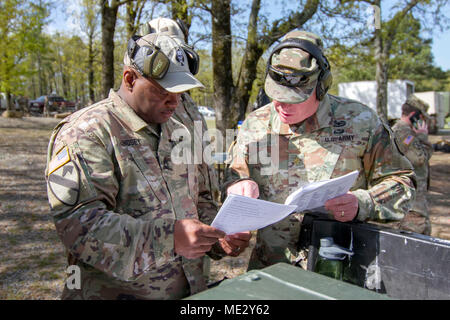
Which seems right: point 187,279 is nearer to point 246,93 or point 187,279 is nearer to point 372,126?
point 372,126

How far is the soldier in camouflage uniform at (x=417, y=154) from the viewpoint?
4094mm

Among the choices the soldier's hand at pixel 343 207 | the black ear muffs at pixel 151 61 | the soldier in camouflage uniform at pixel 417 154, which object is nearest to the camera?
the black ear muffs at pixel 151 61

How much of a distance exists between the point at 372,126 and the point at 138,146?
1115 mm

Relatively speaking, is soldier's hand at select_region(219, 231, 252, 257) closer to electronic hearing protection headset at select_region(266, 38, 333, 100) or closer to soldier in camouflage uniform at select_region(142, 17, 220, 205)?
soldier in camouflage uniform at select_region(142, 17, 220, 205)

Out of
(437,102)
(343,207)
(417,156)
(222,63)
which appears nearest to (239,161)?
(343,207)

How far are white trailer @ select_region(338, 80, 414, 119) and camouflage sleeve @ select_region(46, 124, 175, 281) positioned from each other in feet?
75.2

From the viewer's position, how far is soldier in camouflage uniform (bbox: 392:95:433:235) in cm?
409

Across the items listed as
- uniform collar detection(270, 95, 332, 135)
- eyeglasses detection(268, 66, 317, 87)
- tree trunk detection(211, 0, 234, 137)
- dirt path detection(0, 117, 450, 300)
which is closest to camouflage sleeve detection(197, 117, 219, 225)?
uniform collar detection(270, 95, 332, 135)

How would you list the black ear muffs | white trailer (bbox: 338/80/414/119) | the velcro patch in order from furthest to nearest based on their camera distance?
white trailer (bbox: 338/80/414/119) → the black ear muffs → the velcro patch

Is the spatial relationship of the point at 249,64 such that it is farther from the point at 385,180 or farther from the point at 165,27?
the point at 385,180

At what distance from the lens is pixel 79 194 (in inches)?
54.6

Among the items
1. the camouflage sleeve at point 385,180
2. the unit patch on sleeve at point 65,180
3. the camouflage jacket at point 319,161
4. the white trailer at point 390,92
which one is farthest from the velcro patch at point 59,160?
the white trailer at point 390,92

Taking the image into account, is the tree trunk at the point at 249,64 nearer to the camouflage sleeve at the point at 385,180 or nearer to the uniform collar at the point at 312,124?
the uniform collar at the point at 312,124

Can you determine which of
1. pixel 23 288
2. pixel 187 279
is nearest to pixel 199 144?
pixel 187 279
